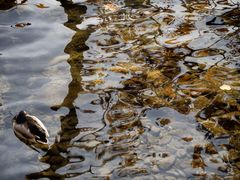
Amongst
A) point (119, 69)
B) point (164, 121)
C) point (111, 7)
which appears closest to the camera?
point (164, 121)

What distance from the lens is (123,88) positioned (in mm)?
3910

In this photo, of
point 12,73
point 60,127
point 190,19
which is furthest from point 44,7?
point 60,127

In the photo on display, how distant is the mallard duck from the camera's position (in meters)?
3.14

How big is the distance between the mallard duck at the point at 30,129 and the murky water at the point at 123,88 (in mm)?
77

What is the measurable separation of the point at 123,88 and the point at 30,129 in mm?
1240

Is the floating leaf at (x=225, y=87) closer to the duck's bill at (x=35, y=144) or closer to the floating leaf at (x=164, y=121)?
the floating leaf at (x=164, y=121)

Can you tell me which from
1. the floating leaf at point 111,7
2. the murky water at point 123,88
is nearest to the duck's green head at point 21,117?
the murky water at point 123,88

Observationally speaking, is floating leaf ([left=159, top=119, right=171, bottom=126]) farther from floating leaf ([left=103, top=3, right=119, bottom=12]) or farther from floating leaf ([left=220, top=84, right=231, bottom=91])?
floating leaf ([left=103, top=3, right=119, bottom=12])

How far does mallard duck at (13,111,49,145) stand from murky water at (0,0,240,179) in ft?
0.25

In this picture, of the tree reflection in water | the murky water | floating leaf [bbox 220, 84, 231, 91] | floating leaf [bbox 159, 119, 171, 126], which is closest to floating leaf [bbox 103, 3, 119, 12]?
the murky water

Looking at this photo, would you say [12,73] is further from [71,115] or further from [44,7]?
[44,7]

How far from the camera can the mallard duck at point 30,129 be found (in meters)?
3.14

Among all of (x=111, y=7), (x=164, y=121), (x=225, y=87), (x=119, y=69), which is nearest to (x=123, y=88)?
(x=119, y=69)

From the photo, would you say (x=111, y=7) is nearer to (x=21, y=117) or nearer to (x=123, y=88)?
(x=123, y=88)
